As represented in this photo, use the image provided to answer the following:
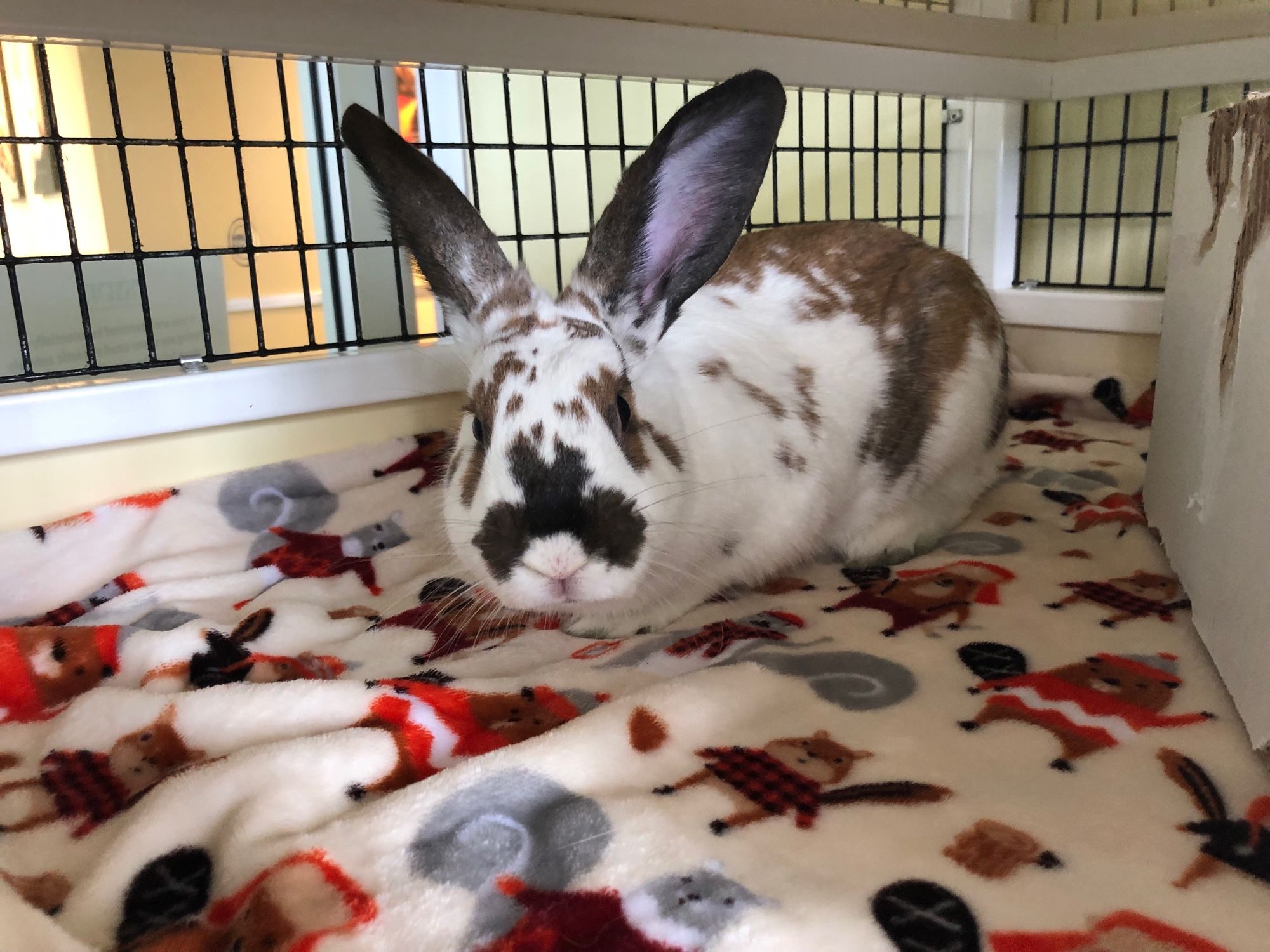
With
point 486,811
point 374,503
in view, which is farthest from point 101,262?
point 486,811

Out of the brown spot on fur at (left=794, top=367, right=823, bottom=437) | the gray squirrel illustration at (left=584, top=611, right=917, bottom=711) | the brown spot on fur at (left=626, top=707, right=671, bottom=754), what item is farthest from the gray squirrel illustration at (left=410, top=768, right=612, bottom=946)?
the brown spot on fur at (left=794, top=367, right=823, bottom=437)

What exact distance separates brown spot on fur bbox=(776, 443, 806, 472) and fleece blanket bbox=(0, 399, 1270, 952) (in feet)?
0.70

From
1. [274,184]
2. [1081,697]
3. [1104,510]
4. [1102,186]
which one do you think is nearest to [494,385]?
[1081,697]

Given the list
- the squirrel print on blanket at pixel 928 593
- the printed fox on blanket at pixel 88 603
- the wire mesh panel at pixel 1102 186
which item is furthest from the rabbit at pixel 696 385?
the wire mesh panel at pixel 1102 186

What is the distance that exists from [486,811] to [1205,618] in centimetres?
95

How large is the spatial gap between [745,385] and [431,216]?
0.56m

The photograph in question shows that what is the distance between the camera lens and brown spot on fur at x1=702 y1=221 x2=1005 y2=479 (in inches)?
67.4

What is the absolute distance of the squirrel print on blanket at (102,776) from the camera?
Answer: 99 centimetres

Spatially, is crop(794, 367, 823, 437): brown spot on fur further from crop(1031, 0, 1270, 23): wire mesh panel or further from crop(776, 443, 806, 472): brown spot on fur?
crop(1031, 0, 1270, 23): wire mesh panel

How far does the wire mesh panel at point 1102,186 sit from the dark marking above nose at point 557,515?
2.03 metres

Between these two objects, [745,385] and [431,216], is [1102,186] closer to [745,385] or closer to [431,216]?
[745,385]

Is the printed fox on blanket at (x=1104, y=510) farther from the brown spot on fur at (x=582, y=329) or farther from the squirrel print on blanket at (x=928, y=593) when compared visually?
the brown spot on fur at (x=582, y=329)

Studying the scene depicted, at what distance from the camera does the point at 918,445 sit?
5.70 feet

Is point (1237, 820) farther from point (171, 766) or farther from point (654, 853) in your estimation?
point (171, 766)
